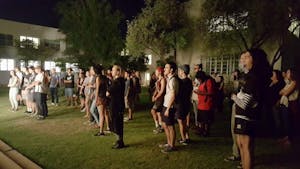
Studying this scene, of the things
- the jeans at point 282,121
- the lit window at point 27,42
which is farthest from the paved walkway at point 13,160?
the lit window at point 27,42

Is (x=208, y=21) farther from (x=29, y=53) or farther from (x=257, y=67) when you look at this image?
(x=29, y=53)

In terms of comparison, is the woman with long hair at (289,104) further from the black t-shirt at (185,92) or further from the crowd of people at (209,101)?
the black t-shirt at (185,92)

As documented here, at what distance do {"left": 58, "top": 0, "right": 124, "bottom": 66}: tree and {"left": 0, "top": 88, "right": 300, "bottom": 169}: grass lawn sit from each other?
9935 mm

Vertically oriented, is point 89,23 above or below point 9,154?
above

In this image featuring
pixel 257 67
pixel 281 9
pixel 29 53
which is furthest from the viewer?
pixel 29 53

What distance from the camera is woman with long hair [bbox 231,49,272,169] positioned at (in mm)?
4219

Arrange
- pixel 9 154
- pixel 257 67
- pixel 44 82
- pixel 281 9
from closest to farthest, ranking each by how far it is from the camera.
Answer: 1. pixel 257 67
2. pixel 9 154
3. pixel 44 82
4. pixel 281 9

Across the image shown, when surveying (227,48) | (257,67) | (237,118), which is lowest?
(237,118)

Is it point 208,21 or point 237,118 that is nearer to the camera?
point 237,118

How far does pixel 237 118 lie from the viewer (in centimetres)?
435

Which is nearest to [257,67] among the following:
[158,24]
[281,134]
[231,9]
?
[281,134]

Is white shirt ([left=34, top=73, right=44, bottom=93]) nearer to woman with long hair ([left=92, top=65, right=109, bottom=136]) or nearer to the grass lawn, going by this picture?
the grass lawn

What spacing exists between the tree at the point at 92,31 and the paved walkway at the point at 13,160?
1293 centimetres

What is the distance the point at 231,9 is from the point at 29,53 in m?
26.8
